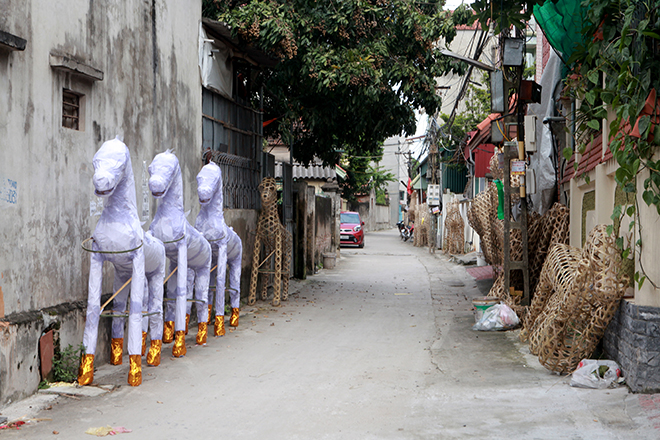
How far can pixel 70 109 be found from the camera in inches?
237

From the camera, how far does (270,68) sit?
11500mm

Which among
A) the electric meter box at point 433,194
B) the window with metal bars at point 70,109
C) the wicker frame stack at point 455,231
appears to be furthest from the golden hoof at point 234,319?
the electric meter box at point 433,194

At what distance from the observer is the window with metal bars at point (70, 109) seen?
19.4 ft

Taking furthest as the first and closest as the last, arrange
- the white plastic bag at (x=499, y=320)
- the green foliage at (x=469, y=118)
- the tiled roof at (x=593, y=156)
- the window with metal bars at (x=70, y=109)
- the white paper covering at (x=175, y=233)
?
the green foliage at (x=469, y=118)
the white plastic bag at (x=499, y=320)
the tiled roof at (x=593, y=156)
the white paper covering at (x=175, y=233)
the window with metal bars at (x=70, y=109)

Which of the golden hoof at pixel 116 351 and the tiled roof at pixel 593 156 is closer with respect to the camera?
the golden hoof at pixel 116 351

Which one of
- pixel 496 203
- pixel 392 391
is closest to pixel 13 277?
pixel 392 391

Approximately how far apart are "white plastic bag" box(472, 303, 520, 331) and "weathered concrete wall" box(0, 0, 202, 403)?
4827 millimetres

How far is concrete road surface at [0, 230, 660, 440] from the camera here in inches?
179

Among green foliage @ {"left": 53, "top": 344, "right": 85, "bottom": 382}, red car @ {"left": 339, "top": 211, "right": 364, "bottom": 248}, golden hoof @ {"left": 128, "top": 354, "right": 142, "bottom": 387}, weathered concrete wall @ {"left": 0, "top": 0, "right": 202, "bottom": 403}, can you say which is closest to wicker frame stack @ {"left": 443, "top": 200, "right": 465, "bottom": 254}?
red car @ {"left": 339, "top": 211, "right": 364, "bottom": 248}

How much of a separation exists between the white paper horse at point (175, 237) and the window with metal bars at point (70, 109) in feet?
2.73

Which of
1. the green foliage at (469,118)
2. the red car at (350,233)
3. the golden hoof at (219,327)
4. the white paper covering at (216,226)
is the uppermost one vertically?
the green foliage at (469,118)

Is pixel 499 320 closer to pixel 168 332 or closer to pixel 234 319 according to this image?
pixel 234 319

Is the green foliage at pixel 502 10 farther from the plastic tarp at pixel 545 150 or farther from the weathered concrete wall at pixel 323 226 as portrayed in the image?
the weathered concrete wall at pixel 323 226

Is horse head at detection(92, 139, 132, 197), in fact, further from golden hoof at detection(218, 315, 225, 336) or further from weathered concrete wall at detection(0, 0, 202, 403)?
golden hoof at detection(218, 315, 225, 336)
